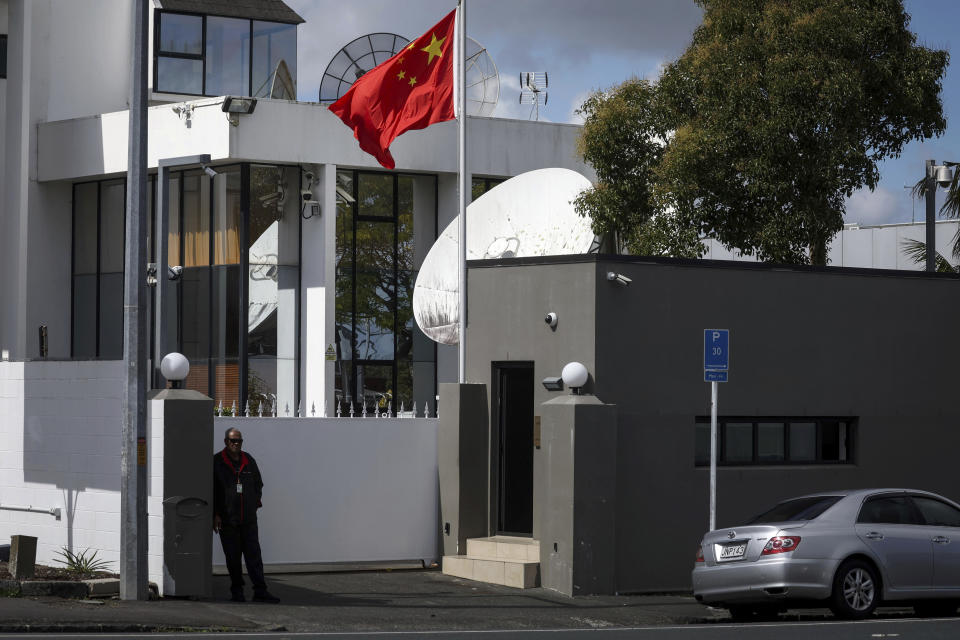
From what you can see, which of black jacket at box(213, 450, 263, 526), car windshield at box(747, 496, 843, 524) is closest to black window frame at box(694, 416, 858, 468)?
car windshield at box(747, 496, 843, 524)

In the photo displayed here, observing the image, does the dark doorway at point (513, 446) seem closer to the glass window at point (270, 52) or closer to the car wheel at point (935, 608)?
the car wheel at point (935, 608)

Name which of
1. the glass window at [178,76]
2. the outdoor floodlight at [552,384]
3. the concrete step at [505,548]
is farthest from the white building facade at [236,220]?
the outdoor floodlight at [552,384]

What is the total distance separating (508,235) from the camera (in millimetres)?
20438

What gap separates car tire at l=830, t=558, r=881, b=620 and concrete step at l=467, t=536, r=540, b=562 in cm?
404

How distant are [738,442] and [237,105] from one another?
12343 mm

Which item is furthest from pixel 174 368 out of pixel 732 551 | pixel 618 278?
pixel 732 551

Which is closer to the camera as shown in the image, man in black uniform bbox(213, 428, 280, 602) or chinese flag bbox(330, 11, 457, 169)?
man in black uniform bbox(213, 428, 280, 602)

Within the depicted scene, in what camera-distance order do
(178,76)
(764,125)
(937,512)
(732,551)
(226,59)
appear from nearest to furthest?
1. (732,551)
2. (937,512)
3. (764,125)
4. (178,76)
5. (226,59)

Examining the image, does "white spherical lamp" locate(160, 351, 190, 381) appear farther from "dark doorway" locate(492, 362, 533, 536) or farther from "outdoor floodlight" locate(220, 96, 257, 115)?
"outdoor floodlight" locate(220, 96, 257, 115)

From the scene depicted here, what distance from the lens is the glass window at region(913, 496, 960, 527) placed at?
15656 mm

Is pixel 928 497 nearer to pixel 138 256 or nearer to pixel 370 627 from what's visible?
pixel 370 627

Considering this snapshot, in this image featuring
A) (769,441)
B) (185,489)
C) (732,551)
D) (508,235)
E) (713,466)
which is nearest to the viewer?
(732,551)

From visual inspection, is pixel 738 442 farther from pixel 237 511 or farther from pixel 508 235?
pixel 237 511

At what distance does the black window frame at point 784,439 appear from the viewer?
61.0 feet
